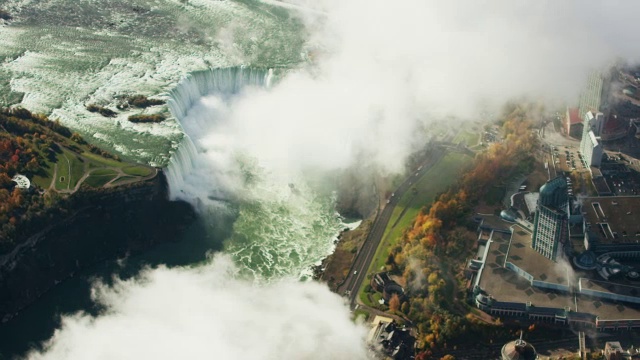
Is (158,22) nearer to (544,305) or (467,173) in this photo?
(467,173)

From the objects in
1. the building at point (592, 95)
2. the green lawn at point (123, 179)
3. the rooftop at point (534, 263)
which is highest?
the building at point (592, 95)

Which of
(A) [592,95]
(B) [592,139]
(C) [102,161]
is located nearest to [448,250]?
(B) [592,139]

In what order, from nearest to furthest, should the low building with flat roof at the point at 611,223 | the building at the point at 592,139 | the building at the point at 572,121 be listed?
the low building with flat roof at the point at 611,223 < the building at the point at 592,139 < the building at the point at 572,121

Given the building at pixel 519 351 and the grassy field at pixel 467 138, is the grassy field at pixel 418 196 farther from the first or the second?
the building at pixel 519 351

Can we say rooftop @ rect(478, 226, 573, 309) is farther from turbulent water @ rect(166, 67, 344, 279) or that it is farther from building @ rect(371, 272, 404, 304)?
turbulent water @ rect(166, 67, 344, 279)

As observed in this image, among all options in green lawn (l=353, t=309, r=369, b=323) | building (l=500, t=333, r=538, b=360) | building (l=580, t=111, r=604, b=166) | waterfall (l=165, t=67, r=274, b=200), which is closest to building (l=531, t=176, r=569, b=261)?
building (l=500, t=333, r=538, b=360)

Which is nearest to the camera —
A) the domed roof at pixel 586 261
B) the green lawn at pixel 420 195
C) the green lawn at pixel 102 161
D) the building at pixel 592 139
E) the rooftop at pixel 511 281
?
the rooftop at pixel 511 281

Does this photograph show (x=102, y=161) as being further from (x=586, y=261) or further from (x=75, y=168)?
(x=586, y=261)

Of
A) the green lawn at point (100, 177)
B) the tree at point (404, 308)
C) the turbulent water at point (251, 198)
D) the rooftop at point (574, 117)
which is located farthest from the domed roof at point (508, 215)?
the green lawn at point (100, 177)
